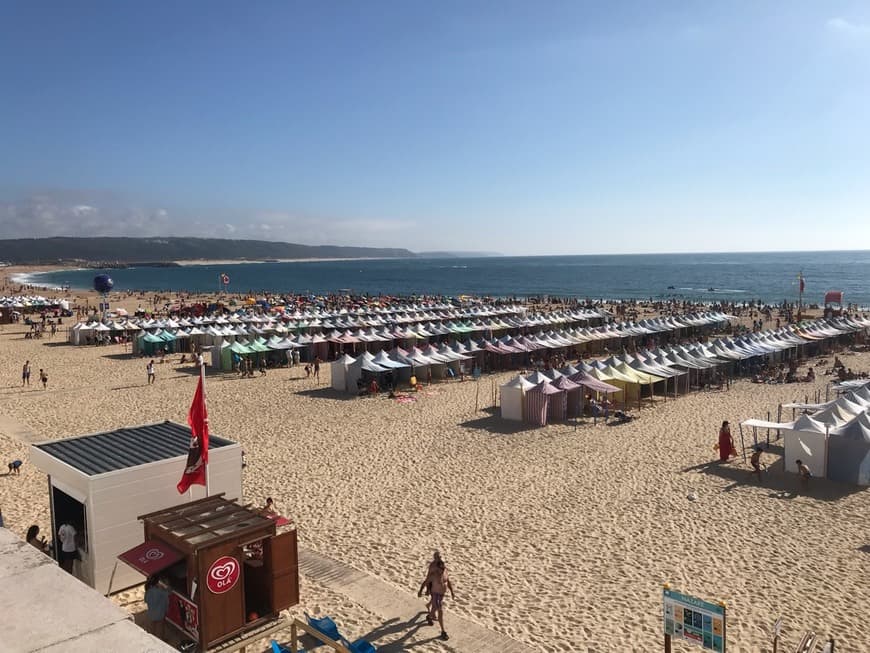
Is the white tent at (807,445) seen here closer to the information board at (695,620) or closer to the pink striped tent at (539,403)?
the pink striped tent at (539,403)

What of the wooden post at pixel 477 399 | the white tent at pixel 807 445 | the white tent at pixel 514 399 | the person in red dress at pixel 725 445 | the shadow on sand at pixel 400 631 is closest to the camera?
the shadow on sand at pixel 400 631

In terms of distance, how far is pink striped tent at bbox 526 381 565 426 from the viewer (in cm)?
1766

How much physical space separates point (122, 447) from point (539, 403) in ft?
38.6

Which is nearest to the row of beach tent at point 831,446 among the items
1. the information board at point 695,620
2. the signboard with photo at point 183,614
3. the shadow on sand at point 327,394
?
the information board at point 695,620

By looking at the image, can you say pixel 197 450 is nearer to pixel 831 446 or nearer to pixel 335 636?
pixel 335 636

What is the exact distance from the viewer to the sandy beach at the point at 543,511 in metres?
7.89

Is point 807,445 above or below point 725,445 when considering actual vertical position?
above

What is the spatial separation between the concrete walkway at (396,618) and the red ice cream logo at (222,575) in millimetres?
1824

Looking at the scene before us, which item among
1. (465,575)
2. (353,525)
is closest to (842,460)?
(465,575)

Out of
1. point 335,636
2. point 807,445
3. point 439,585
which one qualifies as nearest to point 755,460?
point 807,445

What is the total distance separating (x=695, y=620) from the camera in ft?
18.7

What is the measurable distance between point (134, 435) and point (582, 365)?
50.5 ft

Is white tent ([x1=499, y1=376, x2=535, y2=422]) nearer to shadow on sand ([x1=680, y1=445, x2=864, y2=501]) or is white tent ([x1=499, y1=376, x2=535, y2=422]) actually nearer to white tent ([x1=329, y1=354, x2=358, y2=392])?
shadow on sand ([x1=680, y1=445, x2=864, y2=501])

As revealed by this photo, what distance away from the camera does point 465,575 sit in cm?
884
